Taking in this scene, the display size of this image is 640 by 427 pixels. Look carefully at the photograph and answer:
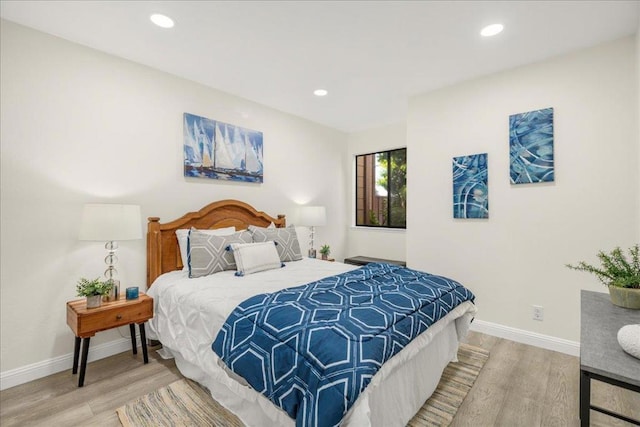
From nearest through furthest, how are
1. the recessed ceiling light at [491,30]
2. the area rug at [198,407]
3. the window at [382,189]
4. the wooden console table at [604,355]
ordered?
the wooden console table at [604,355] → the area rug at [198,407] → the recessed ceiling light at [491,30] → the window at [382,189]

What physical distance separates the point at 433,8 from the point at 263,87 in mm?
1900

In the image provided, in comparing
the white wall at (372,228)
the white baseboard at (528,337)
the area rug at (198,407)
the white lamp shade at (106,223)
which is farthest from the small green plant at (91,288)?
the white wall at (372,228)

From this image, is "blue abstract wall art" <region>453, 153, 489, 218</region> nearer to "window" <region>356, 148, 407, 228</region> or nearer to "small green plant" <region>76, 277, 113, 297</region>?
"window" <region>356, 148, 407, 228</region>

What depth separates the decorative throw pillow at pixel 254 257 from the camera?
2.80 m

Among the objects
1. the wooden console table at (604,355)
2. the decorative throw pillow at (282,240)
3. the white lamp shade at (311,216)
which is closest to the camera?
the wooden console table at (604,355)

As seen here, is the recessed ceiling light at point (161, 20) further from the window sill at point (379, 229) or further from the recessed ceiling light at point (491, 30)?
the window sill at point (379, 229)

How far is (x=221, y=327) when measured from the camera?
193cm

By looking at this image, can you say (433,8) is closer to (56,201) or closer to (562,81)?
(562,81)

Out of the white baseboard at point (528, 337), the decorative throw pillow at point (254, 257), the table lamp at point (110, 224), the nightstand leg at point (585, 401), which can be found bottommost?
the white baseboard at point (528, 337)

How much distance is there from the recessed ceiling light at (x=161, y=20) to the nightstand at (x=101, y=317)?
84.0 inches

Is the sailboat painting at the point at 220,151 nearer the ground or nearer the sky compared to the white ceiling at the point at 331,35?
nearer the ground

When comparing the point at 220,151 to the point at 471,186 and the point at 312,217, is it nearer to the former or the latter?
the point at 312,217

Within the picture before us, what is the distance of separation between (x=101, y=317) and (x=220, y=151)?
1.94m

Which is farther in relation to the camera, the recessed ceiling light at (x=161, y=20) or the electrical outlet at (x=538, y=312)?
the electrical outlet at (x=538, y=312)
